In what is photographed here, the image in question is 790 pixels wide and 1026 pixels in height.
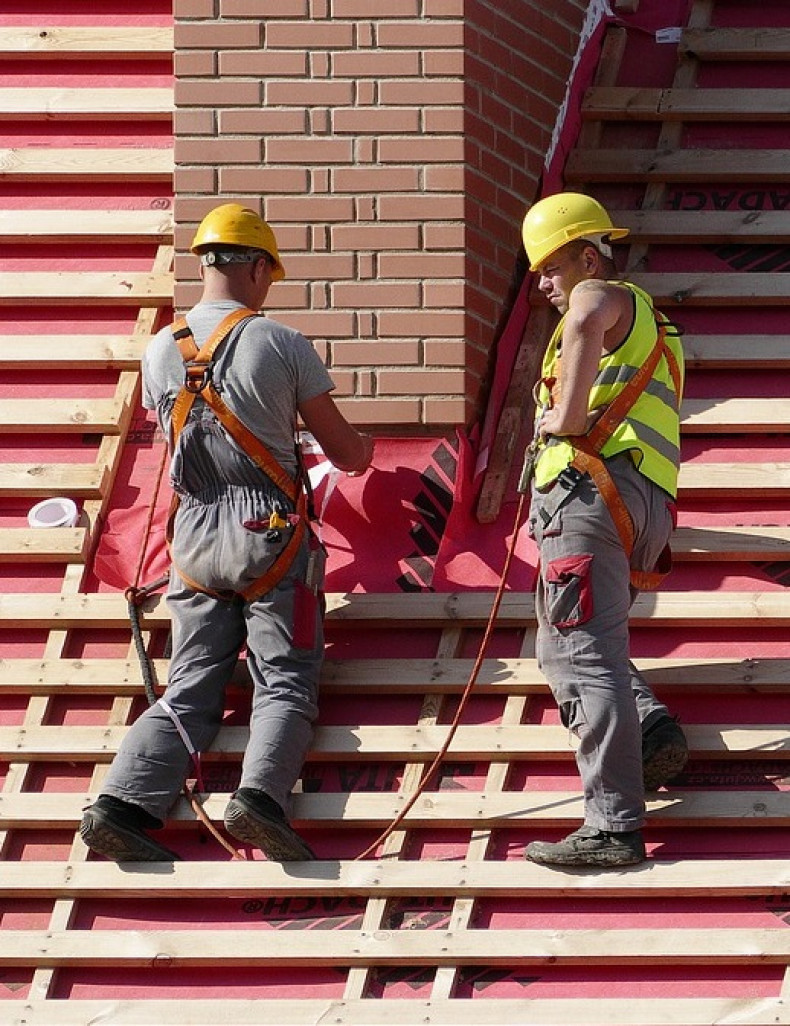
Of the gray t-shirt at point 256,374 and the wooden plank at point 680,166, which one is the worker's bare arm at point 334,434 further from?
the wooden plank at point 680,166

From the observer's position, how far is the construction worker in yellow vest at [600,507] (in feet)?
18.9

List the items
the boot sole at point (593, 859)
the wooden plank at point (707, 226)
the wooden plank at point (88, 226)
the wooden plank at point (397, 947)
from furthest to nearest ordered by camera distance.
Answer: the wooden plank at point (88, 226) → the wooden plank at point (707, 226) → the boot sole at point (593, 859) → the wooden plank at point (397, 947)

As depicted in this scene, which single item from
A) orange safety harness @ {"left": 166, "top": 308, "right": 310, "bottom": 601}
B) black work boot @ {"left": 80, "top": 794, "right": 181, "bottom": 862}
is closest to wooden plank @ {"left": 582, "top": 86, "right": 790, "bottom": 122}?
orange safety harness @ {"left": 166, "top": 308, "right": 310, "bottom": 601}

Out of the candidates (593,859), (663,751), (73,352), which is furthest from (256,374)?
(593,859)

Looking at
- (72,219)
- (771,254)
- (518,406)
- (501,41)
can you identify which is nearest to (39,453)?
(72,219)

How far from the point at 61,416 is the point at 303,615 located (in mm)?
1648

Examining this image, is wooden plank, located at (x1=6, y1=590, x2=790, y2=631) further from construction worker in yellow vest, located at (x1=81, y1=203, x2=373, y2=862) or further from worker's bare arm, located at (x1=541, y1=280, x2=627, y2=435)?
worker's bare arm, located at (x1=541, y1=280, x2=627, y2=435)

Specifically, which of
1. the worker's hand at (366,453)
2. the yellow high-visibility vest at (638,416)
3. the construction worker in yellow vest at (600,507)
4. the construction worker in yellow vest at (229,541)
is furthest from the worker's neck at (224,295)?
the yellow high-visibility vest at (638,416)

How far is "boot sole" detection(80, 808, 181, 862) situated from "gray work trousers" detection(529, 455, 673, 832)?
1.31 m

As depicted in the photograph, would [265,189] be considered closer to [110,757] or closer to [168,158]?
[168,158]

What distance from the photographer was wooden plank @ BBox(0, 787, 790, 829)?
5.97m

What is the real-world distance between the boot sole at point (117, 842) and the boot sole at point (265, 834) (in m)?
0.28

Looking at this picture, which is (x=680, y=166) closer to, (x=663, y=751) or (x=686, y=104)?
(x=686, y=104)

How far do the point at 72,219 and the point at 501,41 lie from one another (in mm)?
1841
